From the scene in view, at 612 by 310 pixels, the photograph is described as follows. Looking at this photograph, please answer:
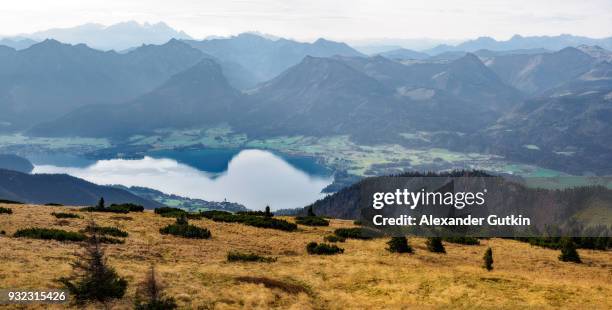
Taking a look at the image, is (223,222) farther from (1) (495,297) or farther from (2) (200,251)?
(1) (495,297)

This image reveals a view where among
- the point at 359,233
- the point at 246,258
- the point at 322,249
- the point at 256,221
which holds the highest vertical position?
the point at 256,221

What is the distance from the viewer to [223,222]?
54.4 m

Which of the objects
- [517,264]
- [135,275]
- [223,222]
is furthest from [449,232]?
[135,275]

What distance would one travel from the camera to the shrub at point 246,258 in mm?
36219

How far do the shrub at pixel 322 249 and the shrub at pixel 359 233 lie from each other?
814cm

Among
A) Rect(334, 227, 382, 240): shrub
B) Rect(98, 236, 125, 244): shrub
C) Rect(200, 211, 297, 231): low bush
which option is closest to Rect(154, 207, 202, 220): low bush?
Rect(200, 211, 297, 231): low bush

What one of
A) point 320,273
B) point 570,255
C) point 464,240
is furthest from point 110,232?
point 570,255

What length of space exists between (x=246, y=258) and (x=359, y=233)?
17700mm

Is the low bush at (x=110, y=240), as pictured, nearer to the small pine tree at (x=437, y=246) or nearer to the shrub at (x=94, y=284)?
the shrub at (x=94, y=284)

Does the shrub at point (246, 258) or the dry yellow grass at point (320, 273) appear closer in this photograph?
the dry yellow grass at point (320, 273)

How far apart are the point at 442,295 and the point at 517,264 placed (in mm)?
13722

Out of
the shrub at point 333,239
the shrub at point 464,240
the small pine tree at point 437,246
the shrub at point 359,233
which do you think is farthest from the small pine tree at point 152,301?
the shrub at point 464,240

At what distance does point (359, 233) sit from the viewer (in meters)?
50.9

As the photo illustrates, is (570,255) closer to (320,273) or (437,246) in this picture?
(437,246)
